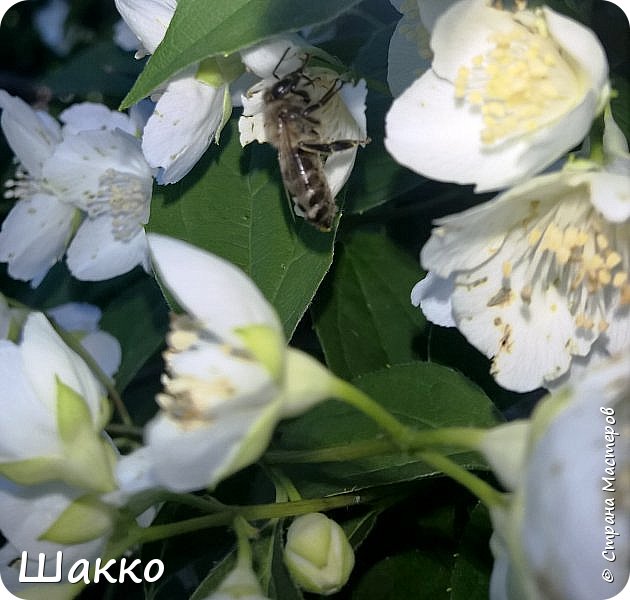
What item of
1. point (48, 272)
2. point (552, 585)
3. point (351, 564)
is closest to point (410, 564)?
point (351, 564)

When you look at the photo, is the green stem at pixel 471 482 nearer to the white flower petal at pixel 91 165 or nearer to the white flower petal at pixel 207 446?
the white flower petal at pixel 207 446

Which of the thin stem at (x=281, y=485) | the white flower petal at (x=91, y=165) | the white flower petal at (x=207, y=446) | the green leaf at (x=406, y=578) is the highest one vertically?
the white flower petal at (x=207, y=446)

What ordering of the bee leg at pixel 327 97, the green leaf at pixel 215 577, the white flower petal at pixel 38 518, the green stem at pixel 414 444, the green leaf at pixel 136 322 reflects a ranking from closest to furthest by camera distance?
the green stem at pixel 414 444
the white flower petal at pixel 38 518
the green leaf at pixel 215 577
the bee leg at pixel 327 97
the green leaf at pixel 136 322

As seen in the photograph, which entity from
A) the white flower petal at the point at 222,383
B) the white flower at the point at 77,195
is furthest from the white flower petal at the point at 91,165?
the white flower petal at the point at 222,383

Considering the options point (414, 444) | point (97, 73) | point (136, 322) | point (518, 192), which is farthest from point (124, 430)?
point (97, 73)

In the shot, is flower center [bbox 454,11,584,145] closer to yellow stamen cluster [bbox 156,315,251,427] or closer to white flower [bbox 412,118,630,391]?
white flower [bbox 412,118,630,391]

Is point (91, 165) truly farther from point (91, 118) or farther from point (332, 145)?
point (332, 145)
